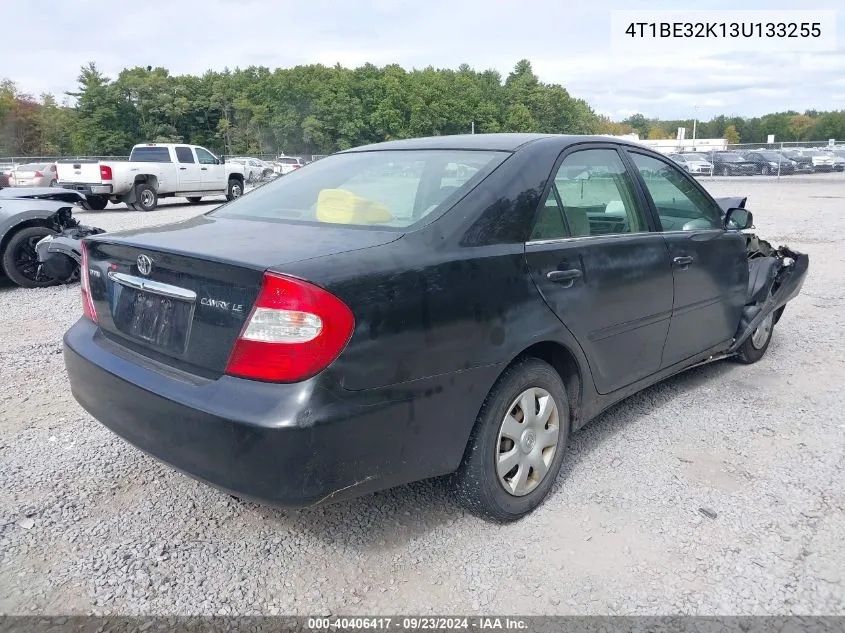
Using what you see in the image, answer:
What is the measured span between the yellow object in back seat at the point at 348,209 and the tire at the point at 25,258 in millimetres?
6066

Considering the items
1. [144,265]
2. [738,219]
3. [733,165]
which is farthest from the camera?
[733,165]

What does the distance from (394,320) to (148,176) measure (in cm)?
1775

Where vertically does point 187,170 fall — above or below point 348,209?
above

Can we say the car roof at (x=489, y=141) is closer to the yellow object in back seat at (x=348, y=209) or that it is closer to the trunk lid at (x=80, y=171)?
the yellow object in back seat at (x=348, y=209)

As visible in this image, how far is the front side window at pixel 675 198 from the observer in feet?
12.5

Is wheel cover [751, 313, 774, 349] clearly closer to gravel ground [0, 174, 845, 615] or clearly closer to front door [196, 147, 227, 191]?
gravel ground [0, 174, 845, 615]

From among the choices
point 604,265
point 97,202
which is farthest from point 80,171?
point 604,265

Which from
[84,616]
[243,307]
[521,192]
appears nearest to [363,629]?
[84,616]

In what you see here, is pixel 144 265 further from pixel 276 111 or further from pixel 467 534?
pixel 276 111

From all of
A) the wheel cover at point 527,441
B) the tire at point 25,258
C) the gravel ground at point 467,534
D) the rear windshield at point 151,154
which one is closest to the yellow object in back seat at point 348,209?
the wheel cover at point 527,441

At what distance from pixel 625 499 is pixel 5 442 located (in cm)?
327

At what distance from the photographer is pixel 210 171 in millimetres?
20359

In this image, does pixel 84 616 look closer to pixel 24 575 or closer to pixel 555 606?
pixel 24 575

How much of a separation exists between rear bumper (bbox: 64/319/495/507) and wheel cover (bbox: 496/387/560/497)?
11.0 inches
